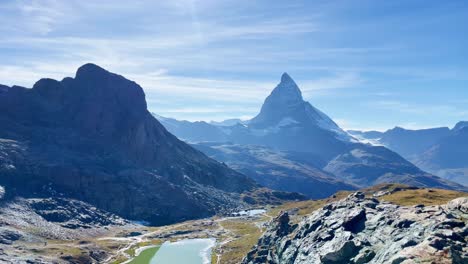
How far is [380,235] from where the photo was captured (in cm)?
8456

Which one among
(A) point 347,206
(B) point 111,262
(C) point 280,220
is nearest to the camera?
(A) point 347,206

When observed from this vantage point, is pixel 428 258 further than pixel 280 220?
No

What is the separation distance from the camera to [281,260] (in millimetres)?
118625

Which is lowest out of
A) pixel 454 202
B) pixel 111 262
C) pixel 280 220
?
pixel 111 262

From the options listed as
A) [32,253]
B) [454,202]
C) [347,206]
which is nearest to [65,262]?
[32,253]

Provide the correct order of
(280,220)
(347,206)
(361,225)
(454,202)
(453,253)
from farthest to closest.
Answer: (280,220) < (347,206) < (361,225) < (454,202) < (453,253)

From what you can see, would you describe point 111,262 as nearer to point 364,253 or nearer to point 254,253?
point 254,253

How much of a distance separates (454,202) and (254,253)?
8123cm

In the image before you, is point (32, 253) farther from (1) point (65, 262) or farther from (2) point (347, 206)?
(2) point (347, 206)

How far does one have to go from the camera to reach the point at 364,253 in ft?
265

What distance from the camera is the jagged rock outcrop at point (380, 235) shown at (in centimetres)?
6688

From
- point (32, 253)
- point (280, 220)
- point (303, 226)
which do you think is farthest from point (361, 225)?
point (32, 253)

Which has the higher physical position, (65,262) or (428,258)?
(428,258)

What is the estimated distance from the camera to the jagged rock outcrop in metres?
66.9
